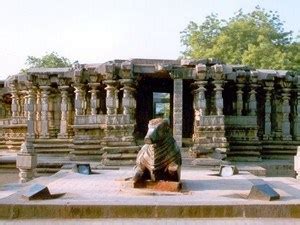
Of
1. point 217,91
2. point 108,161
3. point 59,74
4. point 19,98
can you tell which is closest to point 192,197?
point 108,161

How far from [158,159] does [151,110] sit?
9.95m

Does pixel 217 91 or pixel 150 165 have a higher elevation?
pixel 217 91

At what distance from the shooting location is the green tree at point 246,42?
26.9 m

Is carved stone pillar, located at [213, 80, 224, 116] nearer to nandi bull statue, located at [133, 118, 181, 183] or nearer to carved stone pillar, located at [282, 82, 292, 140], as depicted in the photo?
carved stone pillar, located at [282, 82, 292, 140]

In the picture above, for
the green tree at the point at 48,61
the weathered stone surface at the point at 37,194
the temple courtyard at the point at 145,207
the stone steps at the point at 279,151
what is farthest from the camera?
the green tree at the point at 48,61

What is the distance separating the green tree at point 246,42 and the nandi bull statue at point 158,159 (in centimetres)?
2058

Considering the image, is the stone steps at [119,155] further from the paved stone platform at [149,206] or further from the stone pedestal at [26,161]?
the paved stone platform at [149,206]

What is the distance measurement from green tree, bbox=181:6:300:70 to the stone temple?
11567mm

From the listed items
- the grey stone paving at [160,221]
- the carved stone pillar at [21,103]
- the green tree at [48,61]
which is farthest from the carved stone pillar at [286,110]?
the green tree at [48,61]

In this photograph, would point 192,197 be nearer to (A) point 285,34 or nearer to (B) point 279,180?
(B) point 279,180

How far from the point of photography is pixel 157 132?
6406mm

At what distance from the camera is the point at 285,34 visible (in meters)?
30.3

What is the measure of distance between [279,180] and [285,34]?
939 inches

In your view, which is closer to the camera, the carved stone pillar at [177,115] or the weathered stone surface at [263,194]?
Answer: the weathered stone surface at [263,194]
